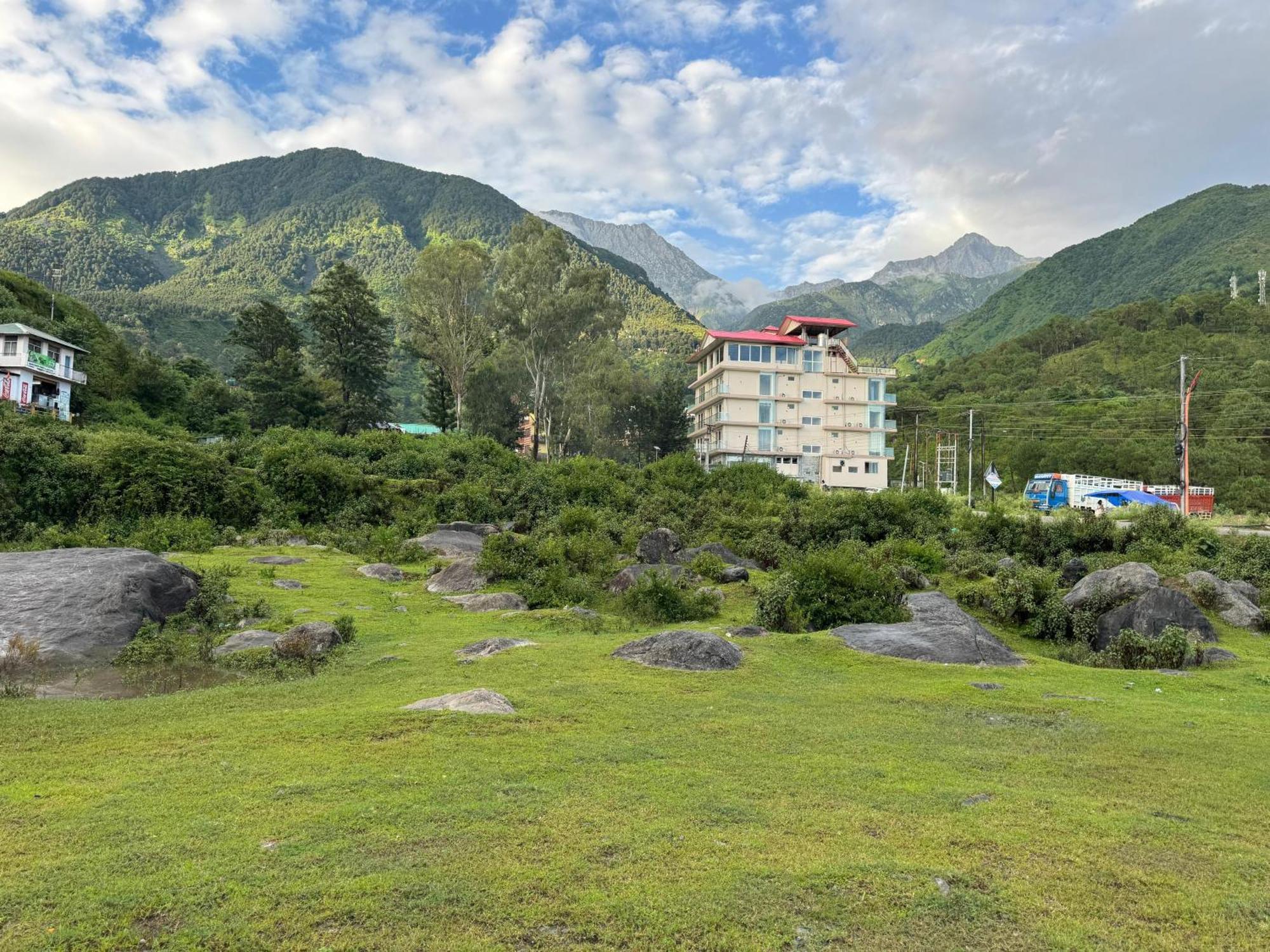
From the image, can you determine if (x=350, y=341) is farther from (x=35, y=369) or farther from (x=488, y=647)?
(x=488, y=647)

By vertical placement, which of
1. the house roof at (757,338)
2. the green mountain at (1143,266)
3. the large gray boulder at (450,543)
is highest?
the green mountain at (1143,266)

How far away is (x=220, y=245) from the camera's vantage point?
174 m

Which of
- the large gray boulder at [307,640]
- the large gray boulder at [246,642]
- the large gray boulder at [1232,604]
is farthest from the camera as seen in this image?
the large gray boulder at [1232,604]

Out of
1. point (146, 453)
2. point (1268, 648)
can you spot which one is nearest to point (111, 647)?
point (146, 453)

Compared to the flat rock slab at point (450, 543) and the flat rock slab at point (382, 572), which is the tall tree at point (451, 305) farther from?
the flat rock slab at point (382, 572)

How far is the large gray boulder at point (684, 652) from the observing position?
1112 cm

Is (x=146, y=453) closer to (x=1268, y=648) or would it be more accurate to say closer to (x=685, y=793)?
(x=685, y=793)

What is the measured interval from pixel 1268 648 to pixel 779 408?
4610cm

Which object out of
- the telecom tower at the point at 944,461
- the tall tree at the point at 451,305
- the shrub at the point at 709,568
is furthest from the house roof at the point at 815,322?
the shrub at the point at 709,568

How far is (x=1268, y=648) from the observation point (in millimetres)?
14164

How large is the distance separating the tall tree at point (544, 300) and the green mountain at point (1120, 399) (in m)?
41.2

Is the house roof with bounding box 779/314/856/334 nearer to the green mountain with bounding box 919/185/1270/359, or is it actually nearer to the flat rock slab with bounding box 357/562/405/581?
the flat rock slab with bounding box 357/562/405/581

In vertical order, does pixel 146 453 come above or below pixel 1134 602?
above

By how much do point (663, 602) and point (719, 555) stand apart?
27.5 ft
